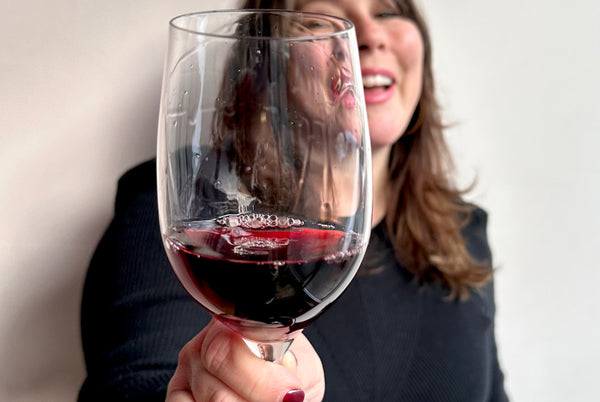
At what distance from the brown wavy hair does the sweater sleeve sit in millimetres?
570

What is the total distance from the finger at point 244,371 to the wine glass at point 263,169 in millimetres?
32

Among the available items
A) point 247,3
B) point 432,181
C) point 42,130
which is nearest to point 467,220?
point 432,181

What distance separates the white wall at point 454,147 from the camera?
1150mm

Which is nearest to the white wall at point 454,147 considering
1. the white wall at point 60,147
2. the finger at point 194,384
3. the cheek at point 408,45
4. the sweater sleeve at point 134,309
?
the white wall at point 60,147

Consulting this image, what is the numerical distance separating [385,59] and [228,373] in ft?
3.08

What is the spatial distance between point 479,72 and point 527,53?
0.15 m

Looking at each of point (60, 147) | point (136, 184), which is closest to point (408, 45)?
point (136, 184)

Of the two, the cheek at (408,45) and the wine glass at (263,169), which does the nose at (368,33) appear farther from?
the wine glass at (263,169)

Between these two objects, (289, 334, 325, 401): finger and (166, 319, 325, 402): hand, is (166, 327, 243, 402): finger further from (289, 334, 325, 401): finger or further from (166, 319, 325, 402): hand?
(289, 334, 325, 401): finger

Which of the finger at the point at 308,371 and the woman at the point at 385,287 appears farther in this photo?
the woman at the point at 385,287

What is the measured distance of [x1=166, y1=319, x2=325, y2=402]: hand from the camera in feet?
1.77

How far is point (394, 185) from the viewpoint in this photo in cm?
156

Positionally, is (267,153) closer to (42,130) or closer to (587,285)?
(42,130)

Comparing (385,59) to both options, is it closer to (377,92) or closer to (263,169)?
(377,92)
